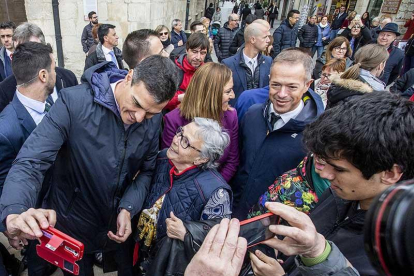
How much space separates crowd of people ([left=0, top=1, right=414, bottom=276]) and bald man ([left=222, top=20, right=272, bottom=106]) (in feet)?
2.85

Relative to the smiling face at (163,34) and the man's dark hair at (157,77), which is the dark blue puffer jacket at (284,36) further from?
the man's dark hair at (157,77)

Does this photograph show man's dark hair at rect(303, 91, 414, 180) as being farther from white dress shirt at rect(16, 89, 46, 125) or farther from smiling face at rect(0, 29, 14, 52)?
smiling face at rect(0, 29, 14, 52)

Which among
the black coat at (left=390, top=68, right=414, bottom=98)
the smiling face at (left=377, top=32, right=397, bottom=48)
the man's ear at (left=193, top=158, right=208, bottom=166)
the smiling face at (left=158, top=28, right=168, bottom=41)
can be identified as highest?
the smiling face at (left=377, top=32, right=397, bottom=48)

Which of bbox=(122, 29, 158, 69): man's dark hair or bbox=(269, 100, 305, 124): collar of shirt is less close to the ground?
bbox=(122, 29, 158, 69): man's dark hair

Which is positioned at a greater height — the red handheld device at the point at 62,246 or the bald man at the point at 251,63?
the bald man at the point at 251,63

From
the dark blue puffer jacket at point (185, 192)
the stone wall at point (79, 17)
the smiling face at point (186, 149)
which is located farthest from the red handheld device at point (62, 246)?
the stone wall at point (79, 17)

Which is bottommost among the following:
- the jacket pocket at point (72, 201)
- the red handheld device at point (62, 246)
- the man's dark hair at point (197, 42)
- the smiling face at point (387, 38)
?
the jacket pocket at point (72, 201)

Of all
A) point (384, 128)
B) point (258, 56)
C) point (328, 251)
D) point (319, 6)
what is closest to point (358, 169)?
point (384, 128)

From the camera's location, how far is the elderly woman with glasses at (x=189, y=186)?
1.74 metres

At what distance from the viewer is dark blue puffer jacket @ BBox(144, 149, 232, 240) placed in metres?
1.74

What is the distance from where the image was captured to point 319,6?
20.0 meters

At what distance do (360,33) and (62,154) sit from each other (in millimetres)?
8825

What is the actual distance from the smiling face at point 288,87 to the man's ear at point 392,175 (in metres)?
1.09

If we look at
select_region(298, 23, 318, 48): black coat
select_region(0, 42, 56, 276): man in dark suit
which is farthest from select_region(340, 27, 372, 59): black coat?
select_region(0, 42, 56, 276): man in dark suit
